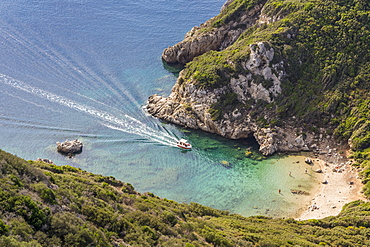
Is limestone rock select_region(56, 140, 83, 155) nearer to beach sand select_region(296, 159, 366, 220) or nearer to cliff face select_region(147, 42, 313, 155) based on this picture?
cliff face select_region(147, 42, 313, 155)

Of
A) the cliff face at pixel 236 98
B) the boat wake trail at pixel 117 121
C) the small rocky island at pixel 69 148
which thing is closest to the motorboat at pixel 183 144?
the boat wake trail at pixel 117 121

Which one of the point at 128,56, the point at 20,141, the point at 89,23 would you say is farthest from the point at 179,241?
the point at 89,23

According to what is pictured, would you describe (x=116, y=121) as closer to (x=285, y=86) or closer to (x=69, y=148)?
(x=69, y=148)

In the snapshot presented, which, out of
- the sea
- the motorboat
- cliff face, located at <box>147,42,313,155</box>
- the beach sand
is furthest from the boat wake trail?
the beach sand

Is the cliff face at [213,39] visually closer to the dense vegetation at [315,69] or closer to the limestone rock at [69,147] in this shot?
the dense vegetation at [315,69]

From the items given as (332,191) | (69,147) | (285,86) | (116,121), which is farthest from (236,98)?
(69,147)

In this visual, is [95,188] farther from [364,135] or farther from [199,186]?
[364,135]
